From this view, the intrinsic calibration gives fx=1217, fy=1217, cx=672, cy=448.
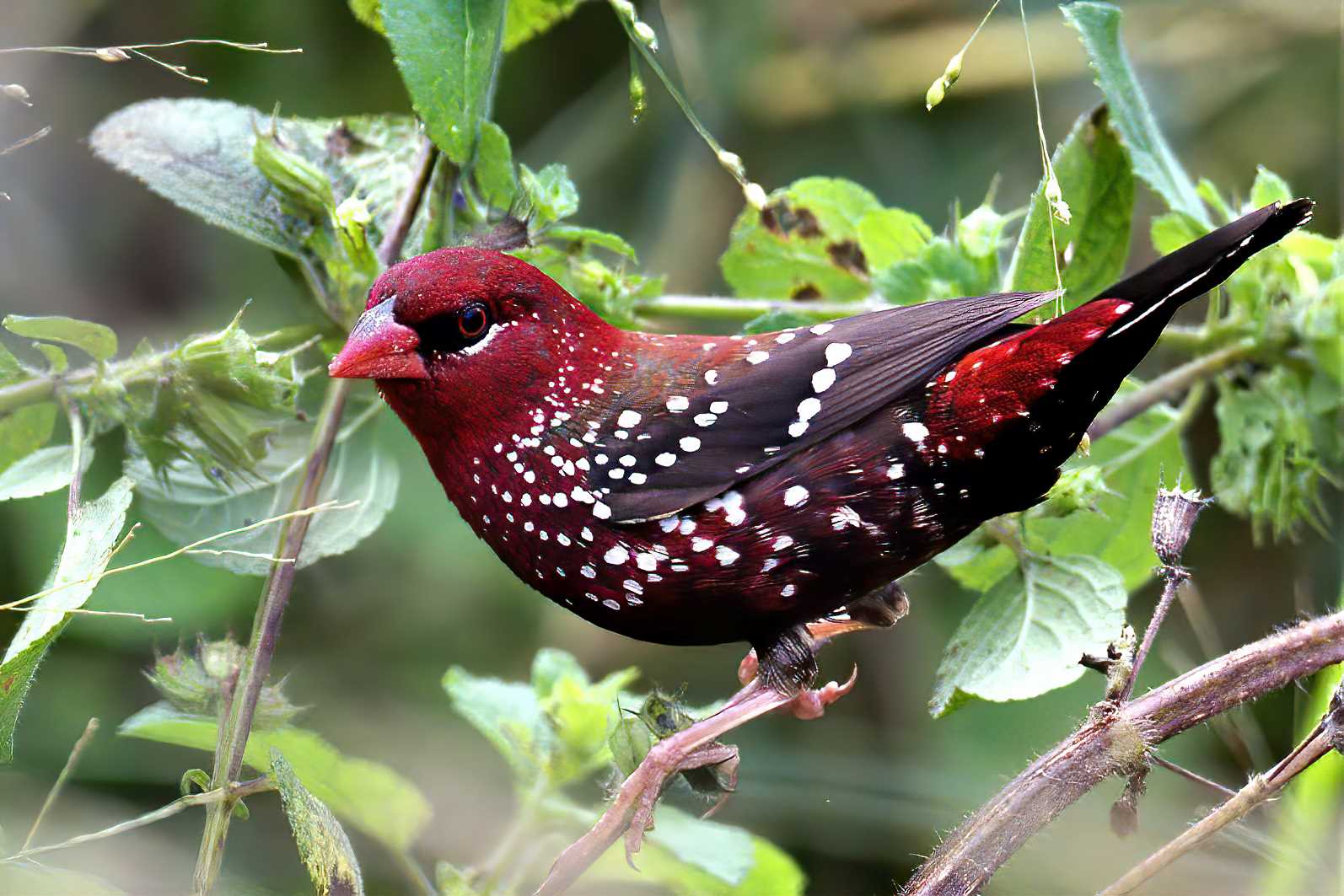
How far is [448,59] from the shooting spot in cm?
145

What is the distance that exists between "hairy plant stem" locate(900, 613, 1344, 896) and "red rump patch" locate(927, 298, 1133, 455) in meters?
0.32

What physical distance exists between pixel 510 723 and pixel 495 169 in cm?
81

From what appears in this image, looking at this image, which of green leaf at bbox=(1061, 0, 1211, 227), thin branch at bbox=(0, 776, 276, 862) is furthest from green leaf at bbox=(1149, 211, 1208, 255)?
thin branch at bbox=(0, 776, 276, 862)

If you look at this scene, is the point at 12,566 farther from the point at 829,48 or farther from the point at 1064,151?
the point at 829,48

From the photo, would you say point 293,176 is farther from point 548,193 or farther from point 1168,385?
point 1168,385

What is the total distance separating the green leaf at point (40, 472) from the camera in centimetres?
145

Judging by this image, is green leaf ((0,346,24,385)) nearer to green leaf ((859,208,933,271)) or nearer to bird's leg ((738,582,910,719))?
bird's leg ((738,582,910,719))

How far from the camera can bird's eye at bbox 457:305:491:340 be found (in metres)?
1.28

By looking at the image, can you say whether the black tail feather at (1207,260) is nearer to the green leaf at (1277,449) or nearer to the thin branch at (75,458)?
the green leaf at (1277,449)

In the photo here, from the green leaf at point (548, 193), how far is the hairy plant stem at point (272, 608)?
15cm

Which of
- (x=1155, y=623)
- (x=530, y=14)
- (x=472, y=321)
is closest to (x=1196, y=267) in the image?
(x=1155, y=623)

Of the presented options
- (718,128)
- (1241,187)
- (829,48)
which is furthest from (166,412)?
(1241,187)

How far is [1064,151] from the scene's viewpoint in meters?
1.70

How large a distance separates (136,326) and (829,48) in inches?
65.9
